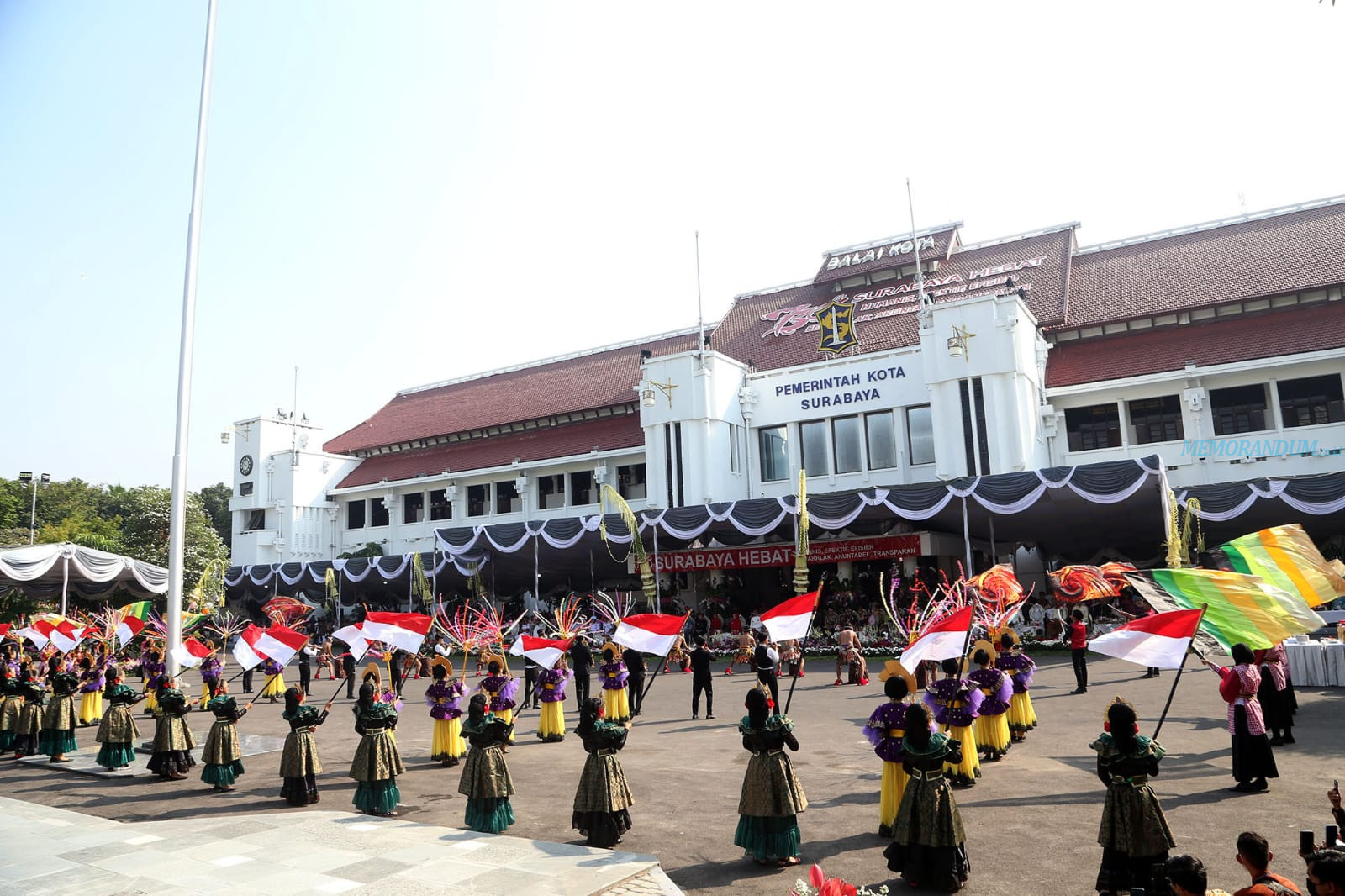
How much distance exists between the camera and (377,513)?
150ft

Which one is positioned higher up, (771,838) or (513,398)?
(513,398)

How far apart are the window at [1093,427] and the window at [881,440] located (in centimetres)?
579

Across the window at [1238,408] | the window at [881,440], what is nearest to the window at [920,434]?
the window at [881,440]

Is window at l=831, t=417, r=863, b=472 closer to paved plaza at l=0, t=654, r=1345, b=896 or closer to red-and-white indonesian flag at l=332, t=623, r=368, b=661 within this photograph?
paved plaza at l=0, t=654, r=1345, b=896

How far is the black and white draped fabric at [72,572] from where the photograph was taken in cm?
2902

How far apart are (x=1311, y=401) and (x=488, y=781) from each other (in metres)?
28.5

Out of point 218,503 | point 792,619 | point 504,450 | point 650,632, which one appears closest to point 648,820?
point 792,619

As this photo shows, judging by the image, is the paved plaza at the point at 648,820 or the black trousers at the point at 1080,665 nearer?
the paved plaza at the point at 648,820

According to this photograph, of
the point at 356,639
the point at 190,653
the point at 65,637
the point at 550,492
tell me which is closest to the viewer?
the point at 356,639

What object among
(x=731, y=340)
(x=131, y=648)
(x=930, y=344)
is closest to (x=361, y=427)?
(x=131, y=648)

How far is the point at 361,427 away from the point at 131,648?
1880 centimetres

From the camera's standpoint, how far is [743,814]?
8031mm

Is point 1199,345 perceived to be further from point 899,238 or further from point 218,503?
point 218,503

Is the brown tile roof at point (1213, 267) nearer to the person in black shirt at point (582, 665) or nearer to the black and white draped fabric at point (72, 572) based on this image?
the person in black shirt at point (582, 665)
